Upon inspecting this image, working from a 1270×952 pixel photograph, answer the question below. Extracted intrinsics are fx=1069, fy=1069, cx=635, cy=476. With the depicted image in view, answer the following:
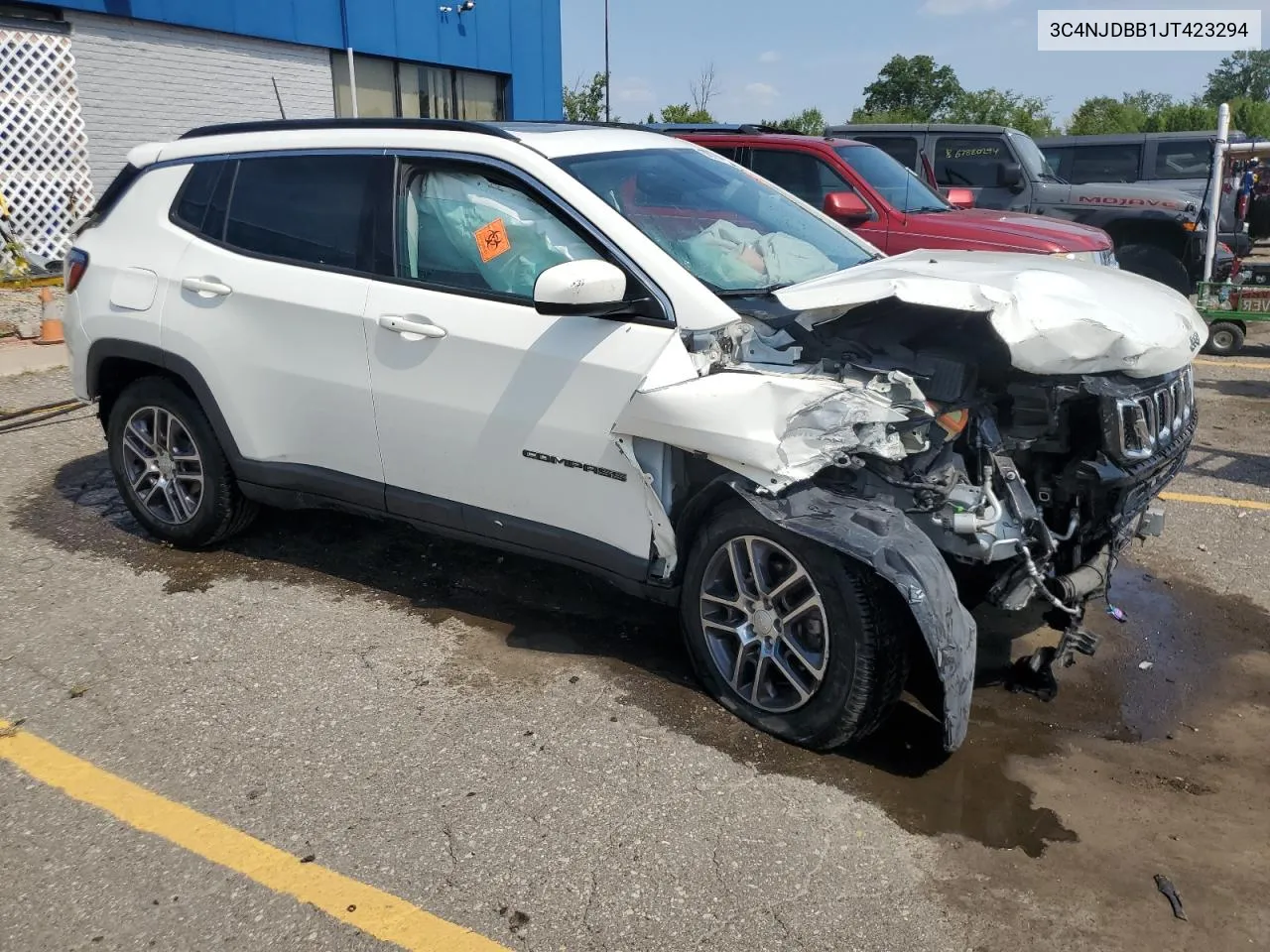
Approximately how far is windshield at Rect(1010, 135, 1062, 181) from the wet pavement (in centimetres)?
806

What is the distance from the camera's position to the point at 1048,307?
10.9 feet

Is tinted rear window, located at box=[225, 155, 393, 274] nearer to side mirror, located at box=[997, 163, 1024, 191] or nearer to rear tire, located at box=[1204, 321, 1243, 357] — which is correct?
rear tire, located at box=[1204, 321, 1243, 357]

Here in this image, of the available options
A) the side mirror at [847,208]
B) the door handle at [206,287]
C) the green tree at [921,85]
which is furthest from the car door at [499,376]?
the green tree at [921,85]

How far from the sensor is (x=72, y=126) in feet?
44.5

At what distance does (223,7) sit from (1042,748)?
15.7m

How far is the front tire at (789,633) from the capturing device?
10.6 ft

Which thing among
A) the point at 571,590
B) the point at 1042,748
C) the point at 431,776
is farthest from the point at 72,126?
the point at 1042,748

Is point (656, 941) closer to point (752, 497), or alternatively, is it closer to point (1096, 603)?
point (752, 497)

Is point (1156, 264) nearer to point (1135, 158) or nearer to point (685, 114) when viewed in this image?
point (1135, 158)

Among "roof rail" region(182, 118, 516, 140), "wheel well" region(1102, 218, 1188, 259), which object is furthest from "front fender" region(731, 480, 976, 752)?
"wheel well" region(1102, 218, 1188, 259)

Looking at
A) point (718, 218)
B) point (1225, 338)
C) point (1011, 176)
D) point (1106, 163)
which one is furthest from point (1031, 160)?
point (718, 218)

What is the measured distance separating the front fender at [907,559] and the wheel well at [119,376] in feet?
9.80

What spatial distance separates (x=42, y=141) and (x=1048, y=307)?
13.6 metres

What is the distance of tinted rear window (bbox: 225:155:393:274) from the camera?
13.8 feet
